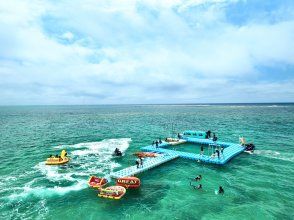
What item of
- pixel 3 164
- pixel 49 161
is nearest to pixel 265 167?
pixel 49 161

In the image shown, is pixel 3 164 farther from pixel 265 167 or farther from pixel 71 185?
pixel 265 167

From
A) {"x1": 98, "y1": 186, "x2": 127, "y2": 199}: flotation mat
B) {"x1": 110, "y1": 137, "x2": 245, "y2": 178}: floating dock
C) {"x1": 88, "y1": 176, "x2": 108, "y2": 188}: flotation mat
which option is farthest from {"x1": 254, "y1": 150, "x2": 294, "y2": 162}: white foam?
{"x1": 88, "y1": 176, "x2": 108, "y2": 188}: flotation mat

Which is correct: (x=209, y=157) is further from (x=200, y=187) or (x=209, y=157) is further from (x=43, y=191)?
(x=43, y=191)

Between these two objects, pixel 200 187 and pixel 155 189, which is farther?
Result: pixel 155 189

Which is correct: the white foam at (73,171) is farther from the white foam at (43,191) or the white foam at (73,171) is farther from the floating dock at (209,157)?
Answer: the floating dock at (209,157)

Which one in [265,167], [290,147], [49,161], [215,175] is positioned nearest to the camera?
[215,175]

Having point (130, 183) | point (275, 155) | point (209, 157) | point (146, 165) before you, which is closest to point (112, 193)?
point (130, 183)

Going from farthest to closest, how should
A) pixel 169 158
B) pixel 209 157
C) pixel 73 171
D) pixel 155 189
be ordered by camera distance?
1. pixel 169 158
2. pixel 209 157
3. pixel 73 171
4. pixel 155 189

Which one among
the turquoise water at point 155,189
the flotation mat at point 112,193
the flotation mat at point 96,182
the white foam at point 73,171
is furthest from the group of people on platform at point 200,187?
the white foam at point 73,171
